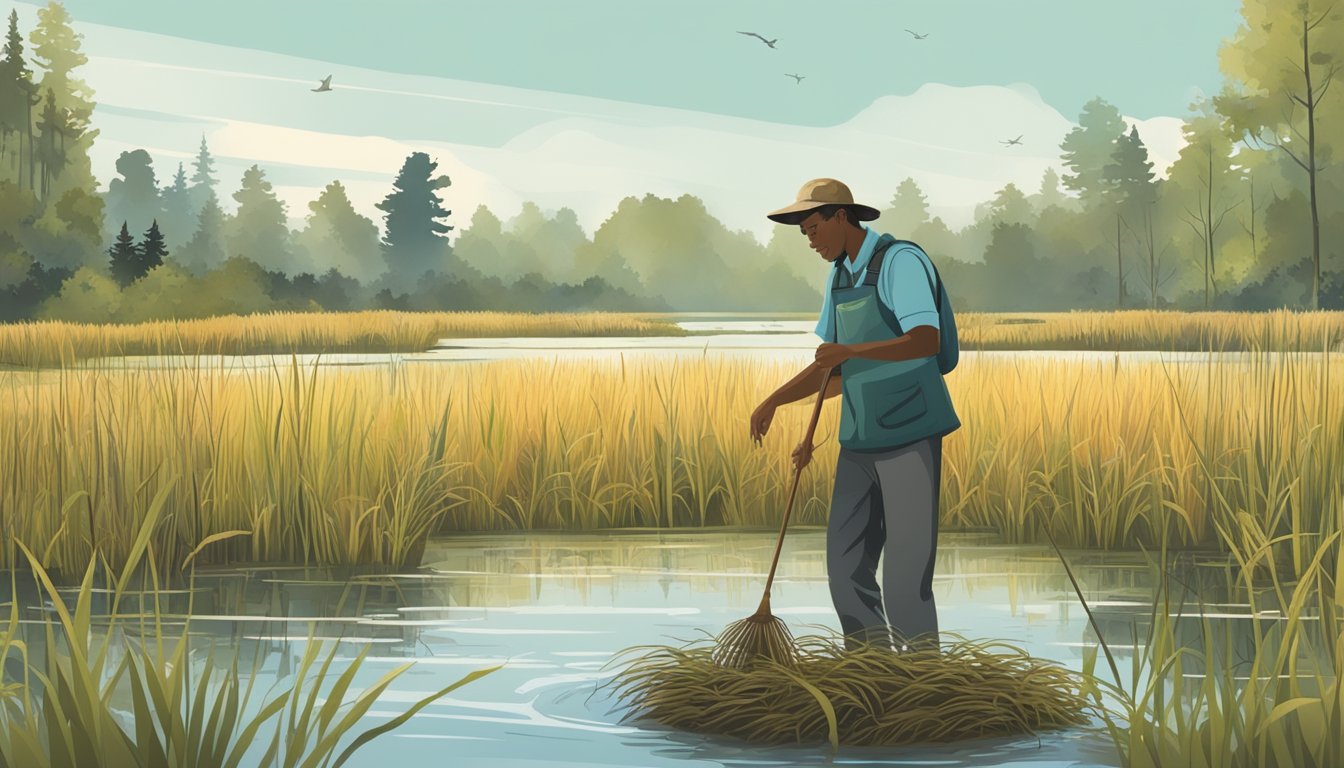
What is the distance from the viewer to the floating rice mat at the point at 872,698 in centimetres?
568

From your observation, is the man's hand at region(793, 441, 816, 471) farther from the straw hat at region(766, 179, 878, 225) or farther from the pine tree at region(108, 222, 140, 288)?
the pine tree at region(108, 222, 140, 288)

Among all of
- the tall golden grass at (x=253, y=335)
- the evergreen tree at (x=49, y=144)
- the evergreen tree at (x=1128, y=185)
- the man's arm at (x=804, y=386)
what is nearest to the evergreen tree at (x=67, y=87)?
the evergreen tree at (x=49, y=144)

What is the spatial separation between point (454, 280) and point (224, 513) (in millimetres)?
61083

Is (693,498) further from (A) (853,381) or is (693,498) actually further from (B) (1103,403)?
(A) (853,381)

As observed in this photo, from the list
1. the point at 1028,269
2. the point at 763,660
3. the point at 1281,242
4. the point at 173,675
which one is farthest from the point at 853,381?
the point at 1028,269

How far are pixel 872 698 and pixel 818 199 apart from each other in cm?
189

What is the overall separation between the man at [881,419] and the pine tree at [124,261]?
157ft

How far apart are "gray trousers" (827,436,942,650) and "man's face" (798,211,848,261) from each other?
0.83 metres

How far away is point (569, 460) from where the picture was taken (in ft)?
38.2

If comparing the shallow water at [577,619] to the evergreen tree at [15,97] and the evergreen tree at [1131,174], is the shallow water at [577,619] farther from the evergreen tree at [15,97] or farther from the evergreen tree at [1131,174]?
the evergreen tree at [1131,174]

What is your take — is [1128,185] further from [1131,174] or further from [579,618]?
[579,618]

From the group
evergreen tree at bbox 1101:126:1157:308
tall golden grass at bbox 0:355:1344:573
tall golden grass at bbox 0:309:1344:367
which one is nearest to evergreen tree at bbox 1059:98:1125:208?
evergreen tree at bbox 1101:126:1157:308

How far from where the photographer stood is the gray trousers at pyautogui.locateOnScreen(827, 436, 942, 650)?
6195 mm

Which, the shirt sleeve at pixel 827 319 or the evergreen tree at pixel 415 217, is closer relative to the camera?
the shirt sleeve at pixel 827 319
